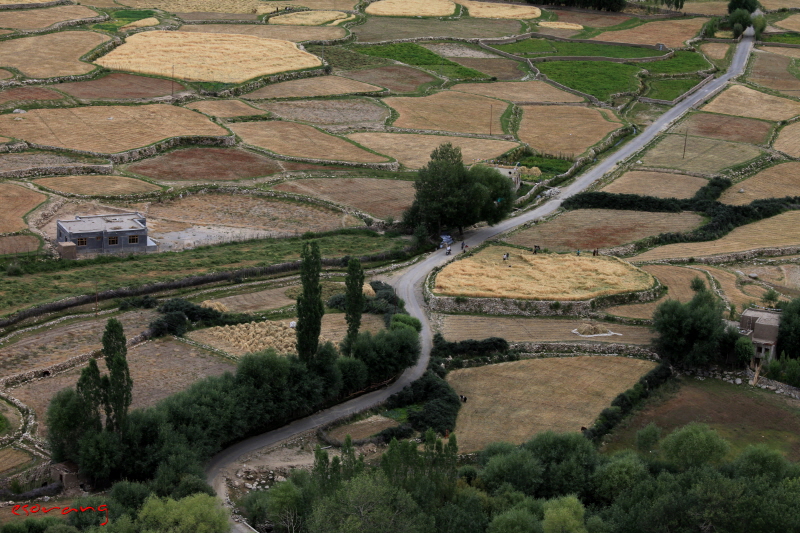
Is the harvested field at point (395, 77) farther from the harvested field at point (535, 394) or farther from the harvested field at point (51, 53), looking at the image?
the harvested field at point (535, 394)

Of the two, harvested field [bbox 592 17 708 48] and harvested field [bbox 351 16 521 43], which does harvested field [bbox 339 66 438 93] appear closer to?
harvested field [bbox 351 16 521 43]

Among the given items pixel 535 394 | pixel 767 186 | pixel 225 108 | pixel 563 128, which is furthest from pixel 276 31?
pixel 535 394

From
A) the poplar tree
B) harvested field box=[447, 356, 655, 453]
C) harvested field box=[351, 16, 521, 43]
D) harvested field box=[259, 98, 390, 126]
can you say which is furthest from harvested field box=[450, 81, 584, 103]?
the poplar tree

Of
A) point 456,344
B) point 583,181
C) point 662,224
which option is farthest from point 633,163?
point 456,344

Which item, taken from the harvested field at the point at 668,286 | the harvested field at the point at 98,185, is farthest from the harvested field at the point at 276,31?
the harvested field at the point at 668,286

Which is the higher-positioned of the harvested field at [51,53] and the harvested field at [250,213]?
the harvested field at [51,53]

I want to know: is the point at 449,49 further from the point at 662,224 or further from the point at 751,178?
the point at 662,224
